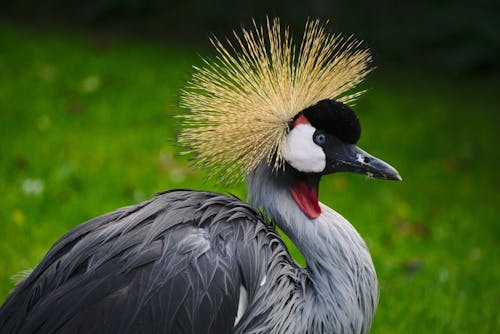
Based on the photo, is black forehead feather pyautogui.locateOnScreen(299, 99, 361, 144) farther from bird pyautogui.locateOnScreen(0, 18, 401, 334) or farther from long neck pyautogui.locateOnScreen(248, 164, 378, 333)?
long neck pyautogui.locateOnScreen(248, 164, 378, 333)

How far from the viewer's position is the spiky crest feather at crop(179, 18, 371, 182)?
1.77m

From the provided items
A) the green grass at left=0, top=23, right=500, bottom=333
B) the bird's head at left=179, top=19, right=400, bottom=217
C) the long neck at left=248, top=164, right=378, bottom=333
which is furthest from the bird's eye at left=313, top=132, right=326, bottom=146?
the green grass at left=0, top=23, right=500, bottom=333

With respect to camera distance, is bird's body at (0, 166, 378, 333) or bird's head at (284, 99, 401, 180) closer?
bird's body at (0, 166, 378, 333)

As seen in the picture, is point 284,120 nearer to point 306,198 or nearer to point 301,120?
point 301,120

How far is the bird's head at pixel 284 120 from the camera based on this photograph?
5.73ft

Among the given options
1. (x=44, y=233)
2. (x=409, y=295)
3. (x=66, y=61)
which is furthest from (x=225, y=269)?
(x=66, y=61)

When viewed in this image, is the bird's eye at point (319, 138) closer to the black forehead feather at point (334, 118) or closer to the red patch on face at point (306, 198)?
the black forehead feather at point (334, 118)

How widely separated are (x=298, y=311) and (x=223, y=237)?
0.83ft

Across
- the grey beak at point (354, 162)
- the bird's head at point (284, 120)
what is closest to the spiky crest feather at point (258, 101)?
the bird's head at point (284, 120)

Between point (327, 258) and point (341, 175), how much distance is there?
6.43ft

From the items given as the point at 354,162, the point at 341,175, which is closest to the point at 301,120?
the point at 354,162

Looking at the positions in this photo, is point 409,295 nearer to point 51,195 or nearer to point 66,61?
point 51,195

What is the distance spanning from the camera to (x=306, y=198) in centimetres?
180

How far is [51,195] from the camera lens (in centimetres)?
314
